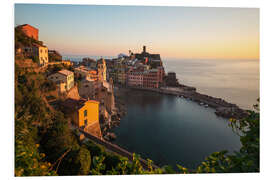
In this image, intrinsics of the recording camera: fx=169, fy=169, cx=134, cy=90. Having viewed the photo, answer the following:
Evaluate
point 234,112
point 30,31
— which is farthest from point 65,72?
point 234,112

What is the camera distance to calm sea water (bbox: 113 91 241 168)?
341 cm

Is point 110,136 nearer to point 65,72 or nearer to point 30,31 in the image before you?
point 65,72

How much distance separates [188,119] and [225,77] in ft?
4.46

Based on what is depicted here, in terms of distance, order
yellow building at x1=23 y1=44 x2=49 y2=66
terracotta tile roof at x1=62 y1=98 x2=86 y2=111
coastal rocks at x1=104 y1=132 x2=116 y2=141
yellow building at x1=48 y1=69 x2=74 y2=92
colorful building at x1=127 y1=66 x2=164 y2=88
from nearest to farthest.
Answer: yellow building at x1=23 y1=44 x2=49 y2=66 → terracotta tile roof at x1=62 y1=98 x2=86 y2=111 → yellow building at x1=48 y1=69 x2=74 y2=92 → colorful building at x1=127 y1=66 x2=164 y2=88 → coastal rocks at x1=104 y1=132 x2=116 y2=141

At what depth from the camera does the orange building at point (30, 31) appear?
2455mm

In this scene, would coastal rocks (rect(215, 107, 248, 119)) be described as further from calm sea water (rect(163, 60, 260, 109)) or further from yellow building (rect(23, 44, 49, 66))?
yellow building (rect(23, 44, 49, 66))

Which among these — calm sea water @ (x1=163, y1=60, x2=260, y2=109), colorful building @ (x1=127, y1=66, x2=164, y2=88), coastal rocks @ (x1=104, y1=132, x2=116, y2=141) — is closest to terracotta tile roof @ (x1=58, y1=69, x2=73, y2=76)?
colorful building @ (x1=127, y1=66, x2=164, y2=88)

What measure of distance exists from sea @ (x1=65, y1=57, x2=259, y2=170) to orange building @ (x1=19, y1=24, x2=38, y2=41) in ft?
2.60

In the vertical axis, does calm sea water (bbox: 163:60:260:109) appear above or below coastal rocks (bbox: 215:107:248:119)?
above

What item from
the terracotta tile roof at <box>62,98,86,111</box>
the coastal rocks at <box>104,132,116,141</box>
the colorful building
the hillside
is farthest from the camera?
the coastal rocks at <box>104,132,116,141</box>

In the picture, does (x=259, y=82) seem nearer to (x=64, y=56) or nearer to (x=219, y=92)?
(x=219, y=92)

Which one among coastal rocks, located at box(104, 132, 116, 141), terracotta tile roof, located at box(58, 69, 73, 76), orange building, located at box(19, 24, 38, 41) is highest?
orange building, located at box(19, 24, 38, 41)

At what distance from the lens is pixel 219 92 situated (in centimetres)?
328
